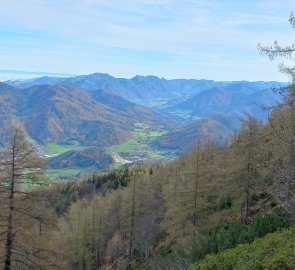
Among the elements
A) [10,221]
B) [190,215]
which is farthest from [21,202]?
[190,215]

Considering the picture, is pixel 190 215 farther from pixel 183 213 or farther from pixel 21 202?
pixel 21 202

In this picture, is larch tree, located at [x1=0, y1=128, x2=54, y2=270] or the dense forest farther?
larch tree, located at [x1=0, y1=128, x2=54, y2=270]

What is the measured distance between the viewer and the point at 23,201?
15.4 m

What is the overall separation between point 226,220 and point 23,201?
17791 mm

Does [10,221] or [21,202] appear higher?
[21,202]

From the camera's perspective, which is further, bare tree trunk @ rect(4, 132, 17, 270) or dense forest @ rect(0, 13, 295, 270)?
bare tree trunk @ rect(4, 132, 17, 270)

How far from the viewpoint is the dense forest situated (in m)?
11.7

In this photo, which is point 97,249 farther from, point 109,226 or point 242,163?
point 242,163

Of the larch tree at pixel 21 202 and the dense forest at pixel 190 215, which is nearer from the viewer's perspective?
the dense forest at pixel 190 215

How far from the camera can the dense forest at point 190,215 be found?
11.7 meters

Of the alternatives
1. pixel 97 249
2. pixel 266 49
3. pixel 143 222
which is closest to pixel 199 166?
pixel 143 222

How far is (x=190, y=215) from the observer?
28922 millimetres

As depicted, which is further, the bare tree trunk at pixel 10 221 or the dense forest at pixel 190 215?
the bare tree trunk at pixel 10 221

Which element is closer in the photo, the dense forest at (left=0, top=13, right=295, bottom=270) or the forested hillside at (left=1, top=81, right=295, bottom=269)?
the dense forest at (left=0, top=13, right=295, bottom=270)
